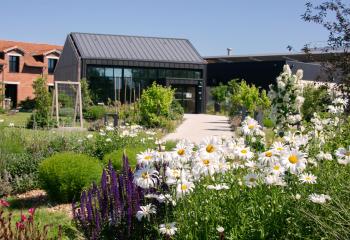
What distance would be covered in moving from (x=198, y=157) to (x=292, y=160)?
2.38 ft

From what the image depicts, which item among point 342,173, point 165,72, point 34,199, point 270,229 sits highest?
point 165,72

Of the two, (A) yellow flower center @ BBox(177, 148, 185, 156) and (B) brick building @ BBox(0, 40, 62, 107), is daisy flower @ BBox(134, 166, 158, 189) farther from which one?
(B) brick building @ BBox(0, 40, 62, 107)

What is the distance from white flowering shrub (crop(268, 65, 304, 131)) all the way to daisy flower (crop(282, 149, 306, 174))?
21.1 ft

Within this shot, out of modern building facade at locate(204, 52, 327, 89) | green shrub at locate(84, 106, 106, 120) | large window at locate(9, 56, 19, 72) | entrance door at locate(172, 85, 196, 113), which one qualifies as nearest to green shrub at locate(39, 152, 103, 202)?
green shrub at locate(84, 106, 106, 120)

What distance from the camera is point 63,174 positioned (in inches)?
325

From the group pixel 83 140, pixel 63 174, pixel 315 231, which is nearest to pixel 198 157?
pixel 315 231

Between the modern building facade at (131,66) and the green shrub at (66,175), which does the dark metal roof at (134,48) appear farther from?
the green shrub at (66,175)

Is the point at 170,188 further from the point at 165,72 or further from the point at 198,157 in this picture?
the point at 165,72

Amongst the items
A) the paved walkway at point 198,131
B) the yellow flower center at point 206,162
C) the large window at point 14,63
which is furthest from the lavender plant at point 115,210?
the large window at point 14,63

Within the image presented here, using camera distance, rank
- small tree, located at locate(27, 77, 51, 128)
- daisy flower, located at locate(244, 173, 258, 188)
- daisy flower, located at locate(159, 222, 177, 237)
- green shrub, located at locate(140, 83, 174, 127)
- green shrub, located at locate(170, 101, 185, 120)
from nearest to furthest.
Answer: daisy flower, located at locate(159, 222, 177, 237), daisy flower, located at locate(244, 173, 258, 188), small tree, located at locate(27, 77, 51, 128), green shrub, located at locate(140, 83, 174, 127), green shrub, located at locate(170, 101, 185, 120)

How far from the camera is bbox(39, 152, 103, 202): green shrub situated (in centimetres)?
828

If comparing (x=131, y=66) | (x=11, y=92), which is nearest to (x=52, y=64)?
(x=11, y=92)

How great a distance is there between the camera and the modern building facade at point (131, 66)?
42.7m

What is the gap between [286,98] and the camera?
413 inches
